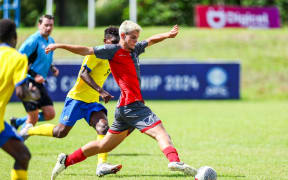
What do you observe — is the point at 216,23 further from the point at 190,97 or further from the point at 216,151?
the point at 216,151

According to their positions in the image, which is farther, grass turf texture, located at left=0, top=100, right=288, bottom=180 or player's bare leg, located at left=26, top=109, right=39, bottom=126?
player's bare leg, located at left=26, top=109, right=39, bottom=126

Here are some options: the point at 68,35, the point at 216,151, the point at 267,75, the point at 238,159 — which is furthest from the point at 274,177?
the point at 68,35

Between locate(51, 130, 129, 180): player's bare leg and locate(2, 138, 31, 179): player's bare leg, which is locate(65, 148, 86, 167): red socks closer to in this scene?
locate(51, 130, 129, 180): player's bare leg

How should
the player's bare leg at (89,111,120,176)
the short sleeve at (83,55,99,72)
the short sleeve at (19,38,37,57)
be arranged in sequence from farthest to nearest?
the short sleeve at (19,38,37,57), the short sleeve at (83,55,99,72), the player's bare leg at (89,111,120,176)

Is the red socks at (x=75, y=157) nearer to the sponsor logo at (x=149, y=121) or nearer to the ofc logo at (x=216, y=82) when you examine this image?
the sponsor logo at (x=149, y=121)

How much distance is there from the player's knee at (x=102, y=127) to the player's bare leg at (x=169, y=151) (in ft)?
4.68

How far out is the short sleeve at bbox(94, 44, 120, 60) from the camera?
261 inches

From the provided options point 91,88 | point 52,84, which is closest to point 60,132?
point 91,88

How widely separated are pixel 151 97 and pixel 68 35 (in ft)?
38.0

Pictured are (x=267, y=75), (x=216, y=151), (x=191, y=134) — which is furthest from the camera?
(x=267, y=75)

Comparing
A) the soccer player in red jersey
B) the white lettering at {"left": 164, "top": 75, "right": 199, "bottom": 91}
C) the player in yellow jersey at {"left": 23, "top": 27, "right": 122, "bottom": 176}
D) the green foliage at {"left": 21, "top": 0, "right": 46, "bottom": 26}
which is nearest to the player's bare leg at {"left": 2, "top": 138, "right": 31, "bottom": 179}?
the soccer player in red jersey

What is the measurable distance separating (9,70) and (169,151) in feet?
6.74

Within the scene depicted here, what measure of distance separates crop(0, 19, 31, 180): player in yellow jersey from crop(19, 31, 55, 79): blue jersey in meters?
4.07

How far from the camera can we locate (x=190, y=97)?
2323 cm
